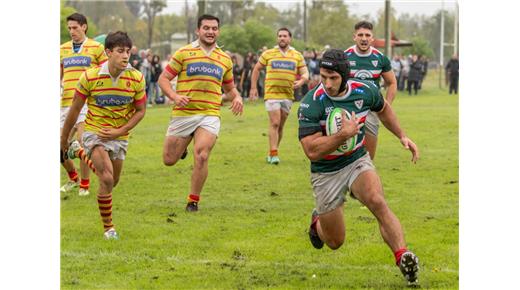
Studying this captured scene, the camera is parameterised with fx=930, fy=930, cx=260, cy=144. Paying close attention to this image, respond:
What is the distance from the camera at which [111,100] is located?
948 centimetres

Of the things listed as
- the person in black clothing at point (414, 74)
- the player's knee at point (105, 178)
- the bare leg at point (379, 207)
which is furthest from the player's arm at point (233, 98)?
the person in black clothing at point (414, 74)

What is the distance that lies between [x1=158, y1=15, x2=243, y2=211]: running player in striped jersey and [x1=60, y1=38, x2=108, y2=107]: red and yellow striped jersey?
1.38m

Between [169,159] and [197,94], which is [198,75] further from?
[169,159]

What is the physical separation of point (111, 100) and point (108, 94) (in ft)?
0.23

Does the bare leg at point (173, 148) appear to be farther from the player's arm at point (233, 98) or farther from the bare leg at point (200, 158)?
the player's arm at point (233, 98)

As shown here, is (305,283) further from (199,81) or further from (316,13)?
(316,13)

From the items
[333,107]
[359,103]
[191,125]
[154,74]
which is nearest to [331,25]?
[154,74]

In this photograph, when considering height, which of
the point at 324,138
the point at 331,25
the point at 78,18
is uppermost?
the point at 331,25

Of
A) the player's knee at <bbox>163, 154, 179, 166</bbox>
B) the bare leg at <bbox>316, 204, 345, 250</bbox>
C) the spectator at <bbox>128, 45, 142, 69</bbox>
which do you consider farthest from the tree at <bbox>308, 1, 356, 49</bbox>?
the bare leg at <bbox>316, 204, 345, 250</bbox>

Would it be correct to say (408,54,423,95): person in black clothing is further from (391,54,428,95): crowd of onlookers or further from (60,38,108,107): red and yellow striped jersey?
(60,38,108,107): red and yellow striped jersey

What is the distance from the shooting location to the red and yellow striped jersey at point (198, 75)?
11.3 meters

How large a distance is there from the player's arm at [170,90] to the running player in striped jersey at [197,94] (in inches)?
0.5

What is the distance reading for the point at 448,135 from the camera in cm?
2108

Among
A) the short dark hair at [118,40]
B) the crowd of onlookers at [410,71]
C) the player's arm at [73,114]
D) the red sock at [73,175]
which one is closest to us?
the short dark hair at [118,40]
